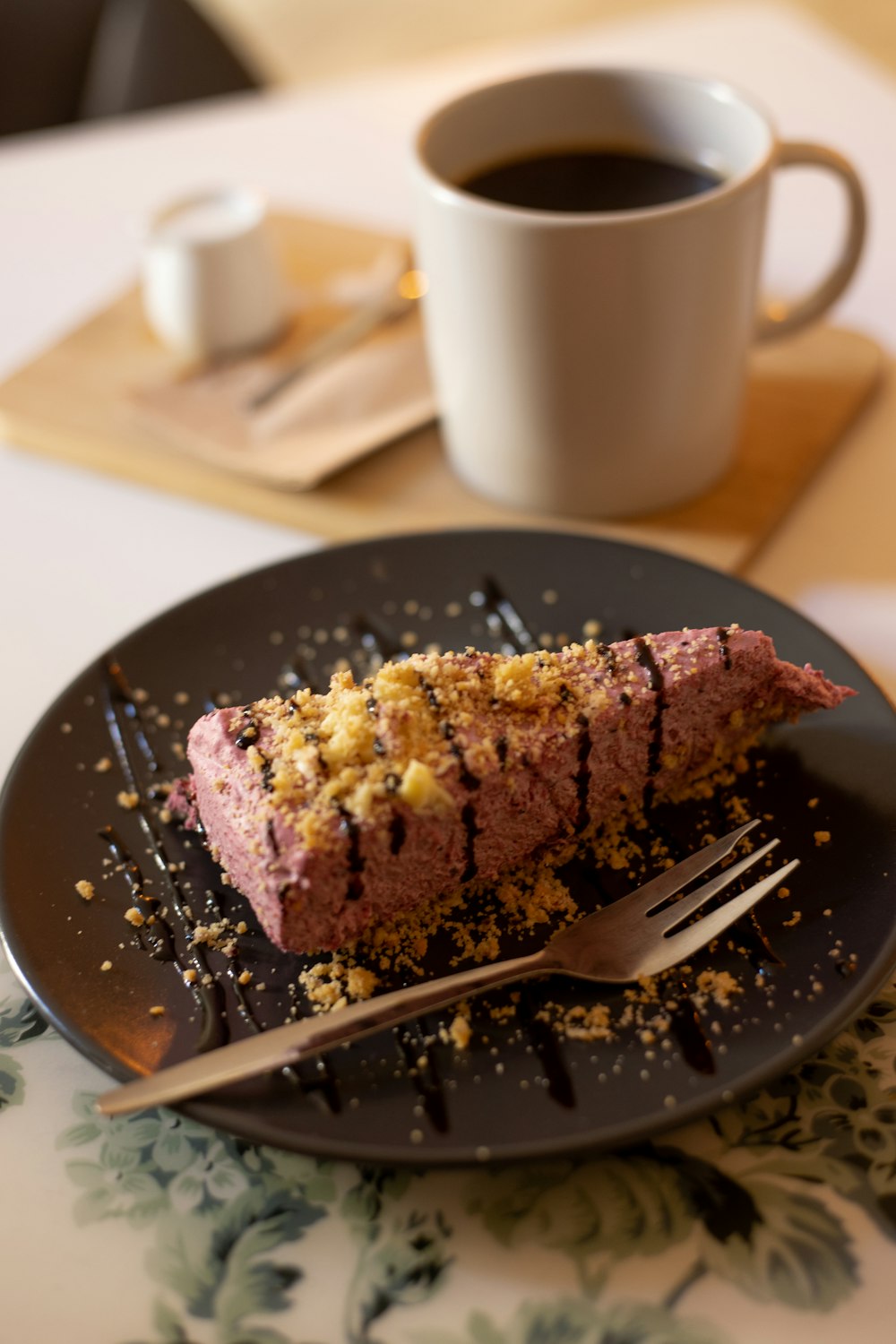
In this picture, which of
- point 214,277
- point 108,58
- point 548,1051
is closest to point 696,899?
point 548,1051

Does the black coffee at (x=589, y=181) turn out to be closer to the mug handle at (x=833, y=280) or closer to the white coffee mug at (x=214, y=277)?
the mug handle at (x=833, y=280)

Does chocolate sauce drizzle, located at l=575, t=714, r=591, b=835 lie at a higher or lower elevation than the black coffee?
lower

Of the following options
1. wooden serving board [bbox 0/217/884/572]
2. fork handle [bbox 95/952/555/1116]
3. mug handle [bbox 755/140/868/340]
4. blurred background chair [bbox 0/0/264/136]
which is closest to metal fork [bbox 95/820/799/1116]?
fork handle [bbox 95/952/555/1116]

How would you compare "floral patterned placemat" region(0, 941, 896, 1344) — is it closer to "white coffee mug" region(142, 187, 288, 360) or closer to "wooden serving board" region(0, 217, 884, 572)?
"wooden serving board" region(0, 217, 884, 572)

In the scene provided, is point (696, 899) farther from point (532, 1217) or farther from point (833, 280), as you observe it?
point (833, 280)

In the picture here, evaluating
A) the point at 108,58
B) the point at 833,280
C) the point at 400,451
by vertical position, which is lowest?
the point at 108,58

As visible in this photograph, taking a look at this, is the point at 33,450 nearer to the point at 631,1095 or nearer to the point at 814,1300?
the point at 631,1095

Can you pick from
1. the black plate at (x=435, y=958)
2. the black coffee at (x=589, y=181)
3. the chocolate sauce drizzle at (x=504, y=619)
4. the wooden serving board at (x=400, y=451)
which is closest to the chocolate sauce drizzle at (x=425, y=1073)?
the black plate at (x=435, y=958)
